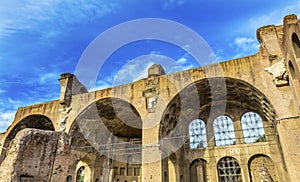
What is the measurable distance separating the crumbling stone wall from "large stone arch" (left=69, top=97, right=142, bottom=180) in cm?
963

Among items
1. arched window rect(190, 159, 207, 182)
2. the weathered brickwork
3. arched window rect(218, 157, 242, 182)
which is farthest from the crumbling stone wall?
arched window rect(218, 157, 242, 182)

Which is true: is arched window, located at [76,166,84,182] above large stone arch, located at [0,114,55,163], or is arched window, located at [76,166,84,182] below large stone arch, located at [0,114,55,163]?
below

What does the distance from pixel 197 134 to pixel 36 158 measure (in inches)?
586

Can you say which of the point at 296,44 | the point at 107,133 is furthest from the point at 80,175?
the point at 296,44

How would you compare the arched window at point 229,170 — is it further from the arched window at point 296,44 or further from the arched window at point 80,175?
the arched window at point 80,175

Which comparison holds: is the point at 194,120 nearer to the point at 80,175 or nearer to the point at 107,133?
the point at 107,133

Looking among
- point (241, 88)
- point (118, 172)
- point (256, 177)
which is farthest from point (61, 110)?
point (256, 177)

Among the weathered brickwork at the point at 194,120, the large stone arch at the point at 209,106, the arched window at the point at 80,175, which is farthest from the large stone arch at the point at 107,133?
the large stone arch at the point at 209,106

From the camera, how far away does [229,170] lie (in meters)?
17.4

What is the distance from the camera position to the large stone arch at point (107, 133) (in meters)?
17.8

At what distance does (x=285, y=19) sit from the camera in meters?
9.85

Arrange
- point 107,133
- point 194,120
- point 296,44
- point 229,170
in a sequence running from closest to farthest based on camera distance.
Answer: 1. point 296,44
2. point 229,170
3. point 194,120
4. point 107,133

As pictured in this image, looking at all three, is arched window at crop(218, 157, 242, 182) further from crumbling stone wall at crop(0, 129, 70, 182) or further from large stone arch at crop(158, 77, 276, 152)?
crumbling stone wall at crop(0, 129, 70, 182)

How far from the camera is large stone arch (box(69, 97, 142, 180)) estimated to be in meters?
17.8
